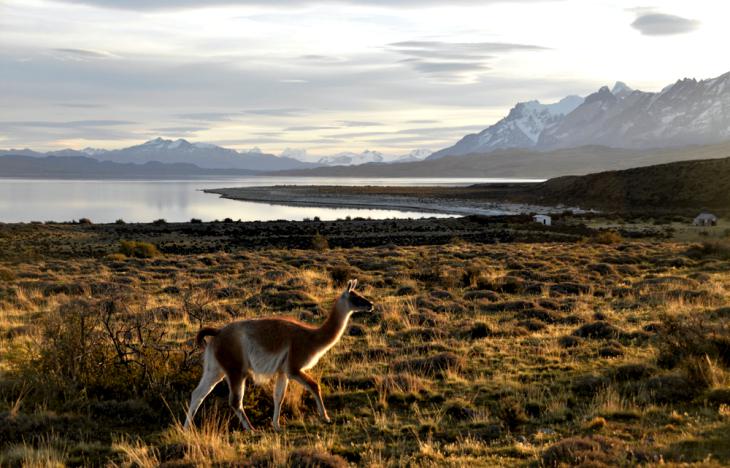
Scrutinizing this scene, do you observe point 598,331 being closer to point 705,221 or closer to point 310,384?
point 310,384

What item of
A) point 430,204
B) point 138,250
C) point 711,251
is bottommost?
point 138,250

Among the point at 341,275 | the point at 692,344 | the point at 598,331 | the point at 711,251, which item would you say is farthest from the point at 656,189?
the point at 692,344

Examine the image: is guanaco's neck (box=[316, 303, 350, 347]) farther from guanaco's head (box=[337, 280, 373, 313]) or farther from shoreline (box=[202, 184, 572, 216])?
shoreline (box=[202, 184, 572, 216])

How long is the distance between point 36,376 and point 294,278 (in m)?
13.1

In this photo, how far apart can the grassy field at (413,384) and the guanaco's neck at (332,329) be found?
1099mm

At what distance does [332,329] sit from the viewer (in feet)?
22.2

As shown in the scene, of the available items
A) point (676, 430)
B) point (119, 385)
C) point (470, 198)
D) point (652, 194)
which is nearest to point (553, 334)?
point (676, 430)

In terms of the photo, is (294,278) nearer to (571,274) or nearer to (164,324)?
(164,324)

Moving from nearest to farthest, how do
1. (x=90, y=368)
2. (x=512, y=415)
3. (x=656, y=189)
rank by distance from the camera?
1. (x=512, y=415)
2. (x=90, y=368)
3. (x=656, y=189)

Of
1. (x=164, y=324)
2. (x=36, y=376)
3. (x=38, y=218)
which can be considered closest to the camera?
(x=36, y=376)

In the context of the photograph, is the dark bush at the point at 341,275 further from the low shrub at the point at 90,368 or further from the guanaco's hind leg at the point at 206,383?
the guanaco's hind leg at the point at 206,383

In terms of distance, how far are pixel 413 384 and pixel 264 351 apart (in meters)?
2.89

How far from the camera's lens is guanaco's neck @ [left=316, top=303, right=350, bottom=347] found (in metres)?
6.73

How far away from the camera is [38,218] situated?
Answer: 7600 centimetres
